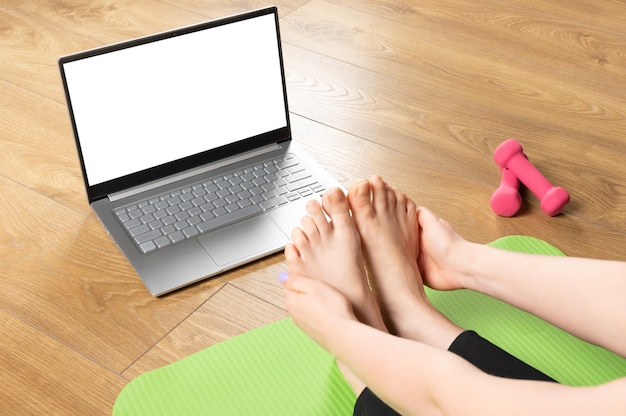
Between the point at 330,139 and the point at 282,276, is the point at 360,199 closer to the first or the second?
the point at 282,276

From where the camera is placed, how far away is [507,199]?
1373 mm

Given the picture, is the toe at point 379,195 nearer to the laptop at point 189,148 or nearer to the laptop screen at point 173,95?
the laptop at point 189,148

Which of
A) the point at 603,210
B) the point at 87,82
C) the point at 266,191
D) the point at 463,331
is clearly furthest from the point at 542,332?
the point at 87,82

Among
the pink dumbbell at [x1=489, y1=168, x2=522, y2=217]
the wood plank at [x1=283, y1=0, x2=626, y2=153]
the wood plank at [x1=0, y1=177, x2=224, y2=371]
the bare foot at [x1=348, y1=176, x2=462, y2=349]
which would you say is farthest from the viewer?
the wood plank at [x1=283, y1=0, x2=626, y2=153]

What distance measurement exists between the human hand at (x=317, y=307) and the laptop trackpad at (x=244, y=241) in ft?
0.71

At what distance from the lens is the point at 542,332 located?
3.72 ft

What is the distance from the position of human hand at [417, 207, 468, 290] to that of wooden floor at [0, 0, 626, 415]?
23 cm

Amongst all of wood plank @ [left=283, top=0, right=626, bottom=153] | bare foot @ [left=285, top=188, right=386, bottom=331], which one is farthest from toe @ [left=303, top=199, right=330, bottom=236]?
wood plank @ [left=283, top=0, right=626, bottom=153]

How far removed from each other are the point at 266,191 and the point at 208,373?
38cm

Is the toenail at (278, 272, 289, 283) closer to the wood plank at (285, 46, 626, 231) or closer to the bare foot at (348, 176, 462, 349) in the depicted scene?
the bare foot at (348, 176, 462, 349)

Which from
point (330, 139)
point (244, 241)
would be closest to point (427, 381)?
point (244, 241)

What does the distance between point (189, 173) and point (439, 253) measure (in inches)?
18.3

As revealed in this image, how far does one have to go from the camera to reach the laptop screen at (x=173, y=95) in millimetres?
1268

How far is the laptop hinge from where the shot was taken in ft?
4.37
